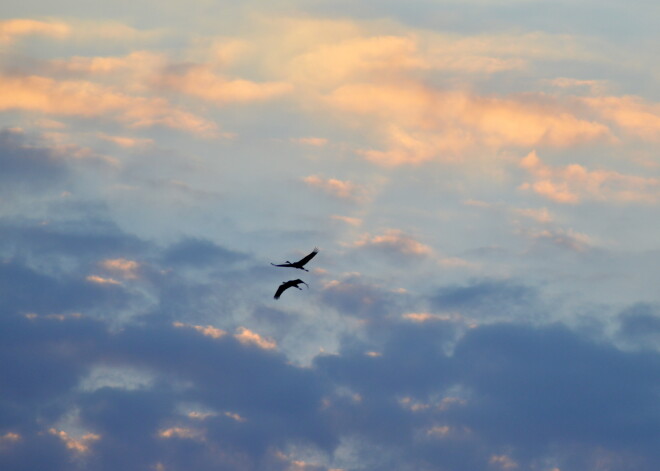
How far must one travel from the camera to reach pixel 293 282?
188750 mm
